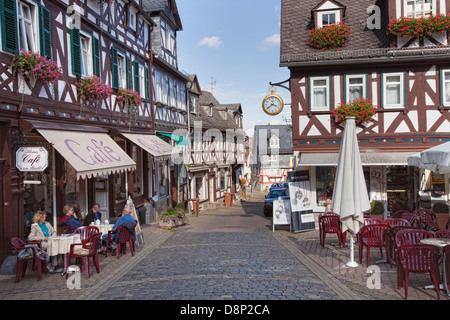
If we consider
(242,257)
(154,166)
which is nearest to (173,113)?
(154,166)

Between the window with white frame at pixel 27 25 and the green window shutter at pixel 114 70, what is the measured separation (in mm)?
4485

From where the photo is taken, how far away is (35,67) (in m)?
9.42

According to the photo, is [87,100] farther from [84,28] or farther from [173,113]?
[173,113]

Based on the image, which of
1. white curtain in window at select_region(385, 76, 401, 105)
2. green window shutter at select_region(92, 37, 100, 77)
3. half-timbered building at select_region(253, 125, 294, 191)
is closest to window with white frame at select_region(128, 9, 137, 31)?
green window shutter at select_region(92, 37, 100, 77)

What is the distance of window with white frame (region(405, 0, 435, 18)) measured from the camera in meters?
14.8

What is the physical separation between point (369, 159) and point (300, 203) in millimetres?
2853

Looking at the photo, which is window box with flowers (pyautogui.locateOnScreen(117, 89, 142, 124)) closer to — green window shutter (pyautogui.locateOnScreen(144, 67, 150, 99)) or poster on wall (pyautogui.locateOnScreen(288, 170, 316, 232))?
green window shutter (pyautogui.locateOnScreen(144, 67, 150, 99))

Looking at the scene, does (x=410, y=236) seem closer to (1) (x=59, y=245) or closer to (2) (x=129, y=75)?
(1) (x=59, y=245)

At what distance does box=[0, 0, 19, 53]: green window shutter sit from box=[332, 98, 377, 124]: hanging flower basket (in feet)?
34.8

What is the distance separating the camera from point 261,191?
194ft

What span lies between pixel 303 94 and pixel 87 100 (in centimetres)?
776

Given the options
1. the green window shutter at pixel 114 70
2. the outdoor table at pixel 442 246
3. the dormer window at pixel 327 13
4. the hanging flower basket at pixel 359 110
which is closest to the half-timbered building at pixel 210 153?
the dormer window at pixel 327 13

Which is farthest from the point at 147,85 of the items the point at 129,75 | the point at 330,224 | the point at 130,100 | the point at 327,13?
the point at 330,224

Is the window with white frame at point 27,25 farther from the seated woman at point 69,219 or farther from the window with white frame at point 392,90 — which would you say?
the window with white frame at point 392,90
